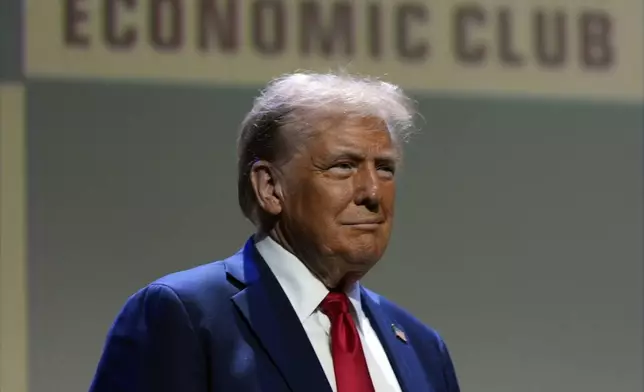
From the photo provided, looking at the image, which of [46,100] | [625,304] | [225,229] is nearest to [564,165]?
[625,304]

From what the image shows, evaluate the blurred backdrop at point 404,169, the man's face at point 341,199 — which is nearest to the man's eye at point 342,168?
the man's face at point 341,199

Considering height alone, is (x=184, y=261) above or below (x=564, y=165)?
below

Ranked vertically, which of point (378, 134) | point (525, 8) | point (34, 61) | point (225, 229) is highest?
point (525, 8)

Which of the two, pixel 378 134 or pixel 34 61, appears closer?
pixel 378 134

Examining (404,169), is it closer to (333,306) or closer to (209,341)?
(333,306)

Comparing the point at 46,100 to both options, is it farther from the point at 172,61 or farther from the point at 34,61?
the point at 172,61

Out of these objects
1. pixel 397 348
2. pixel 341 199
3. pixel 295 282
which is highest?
pixel 341 199

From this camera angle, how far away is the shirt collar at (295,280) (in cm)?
147

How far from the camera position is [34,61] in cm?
210

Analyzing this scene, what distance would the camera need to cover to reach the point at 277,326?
1412 mm

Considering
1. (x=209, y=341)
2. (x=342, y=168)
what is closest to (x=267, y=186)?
(x=342, y=168)

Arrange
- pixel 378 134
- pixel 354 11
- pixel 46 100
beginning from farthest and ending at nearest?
pixel 354 11 → pixel 46 100 → pixel 378 134

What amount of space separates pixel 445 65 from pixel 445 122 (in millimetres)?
132

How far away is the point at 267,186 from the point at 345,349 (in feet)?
0.88
